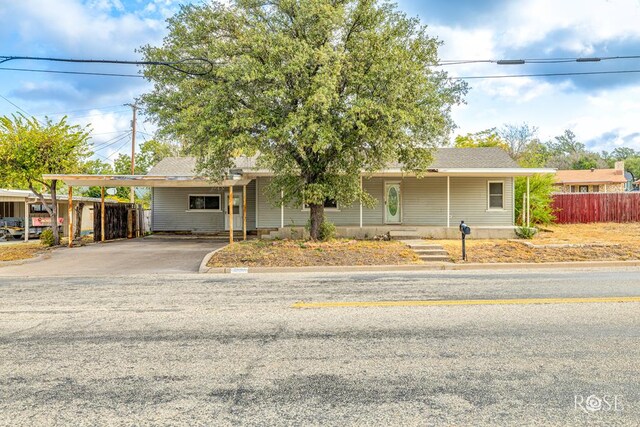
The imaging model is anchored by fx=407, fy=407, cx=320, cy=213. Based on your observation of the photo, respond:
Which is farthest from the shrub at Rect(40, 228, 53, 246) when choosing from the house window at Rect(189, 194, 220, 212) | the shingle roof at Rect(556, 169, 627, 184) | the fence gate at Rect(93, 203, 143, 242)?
the shingle roof at Rect(556, 169, 627, 184)

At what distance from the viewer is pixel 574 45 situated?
18.9 m

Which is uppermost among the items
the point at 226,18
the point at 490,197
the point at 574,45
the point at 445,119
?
the point at 574,45

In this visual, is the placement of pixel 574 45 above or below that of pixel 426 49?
above

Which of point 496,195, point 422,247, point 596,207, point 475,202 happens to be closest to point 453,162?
point 475,202

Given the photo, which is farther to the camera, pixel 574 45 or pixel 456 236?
pixel 574 45

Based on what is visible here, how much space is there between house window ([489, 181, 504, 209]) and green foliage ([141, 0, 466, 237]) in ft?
21.0

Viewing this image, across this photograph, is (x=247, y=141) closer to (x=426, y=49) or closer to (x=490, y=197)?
(x=426, y=49)

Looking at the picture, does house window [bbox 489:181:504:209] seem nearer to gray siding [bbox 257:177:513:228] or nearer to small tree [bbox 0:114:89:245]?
gray siding [bbox 257:177:513:228]

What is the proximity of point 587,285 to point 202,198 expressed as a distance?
1797 centimetres

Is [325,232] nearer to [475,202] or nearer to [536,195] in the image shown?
[475,202]

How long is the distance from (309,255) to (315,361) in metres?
8.00

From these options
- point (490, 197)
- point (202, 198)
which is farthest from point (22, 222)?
point (490, 197)

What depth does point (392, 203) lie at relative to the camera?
62.6 ft

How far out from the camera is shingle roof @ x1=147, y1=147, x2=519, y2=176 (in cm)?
1886
